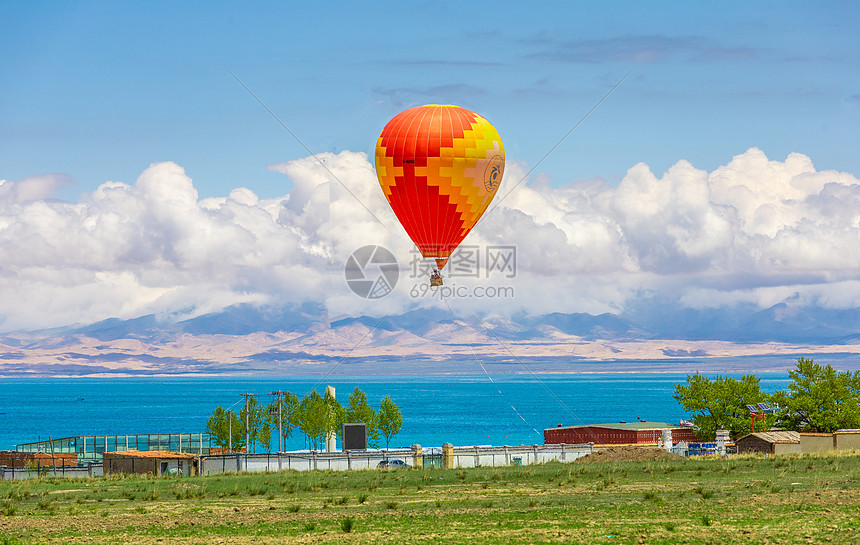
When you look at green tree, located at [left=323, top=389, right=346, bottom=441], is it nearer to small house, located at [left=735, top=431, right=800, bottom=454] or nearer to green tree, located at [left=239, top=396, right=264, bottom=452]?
green tree, located at [left=239, top=396, right=264, bottom=452]

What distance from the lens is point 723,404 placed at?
306 ft

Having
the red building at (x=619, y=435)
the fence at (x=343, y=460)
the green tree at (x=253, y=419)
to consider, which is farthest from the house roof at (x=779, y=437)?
the green tree at (x=253, y=419)

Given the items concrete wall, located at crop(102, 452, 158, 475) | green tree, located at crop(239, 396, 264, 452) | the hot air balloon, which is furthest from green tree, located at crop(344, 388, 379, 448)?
the hot air balloon

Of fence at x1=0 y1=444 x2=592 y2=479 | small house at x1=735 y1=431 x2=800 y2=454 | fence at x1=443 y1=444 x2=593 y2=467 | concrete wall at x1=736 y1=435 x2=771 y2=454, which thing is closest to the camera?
fence at x1=0 y1=444 x2=592 y2=479

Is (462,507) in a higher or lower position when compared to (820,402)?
lower

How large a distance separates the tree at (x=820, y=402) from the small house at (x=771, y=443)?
11.4 metres

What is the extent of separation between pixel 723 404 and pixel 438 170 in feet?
180

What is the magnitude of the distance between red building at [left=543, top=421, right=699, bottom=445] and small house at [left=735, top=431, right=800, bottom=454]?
26.0 metres

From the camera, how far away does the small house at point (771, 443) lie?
70.5 metres

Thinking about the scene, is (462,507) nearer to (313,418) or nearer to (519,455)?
(519,455)

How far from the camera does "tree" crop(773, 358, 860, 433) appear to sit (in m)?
86.2

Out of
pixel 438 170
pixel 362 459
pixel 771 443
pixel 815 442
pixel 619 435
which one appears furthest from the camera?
pixel 619 435

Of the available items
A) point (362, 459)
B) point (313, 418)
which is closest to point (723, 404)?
point (362, 459)

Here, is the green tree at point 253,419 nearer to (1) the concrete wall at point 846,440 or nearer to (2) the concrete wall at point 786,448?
(2) the concrete wall at point 786,448
